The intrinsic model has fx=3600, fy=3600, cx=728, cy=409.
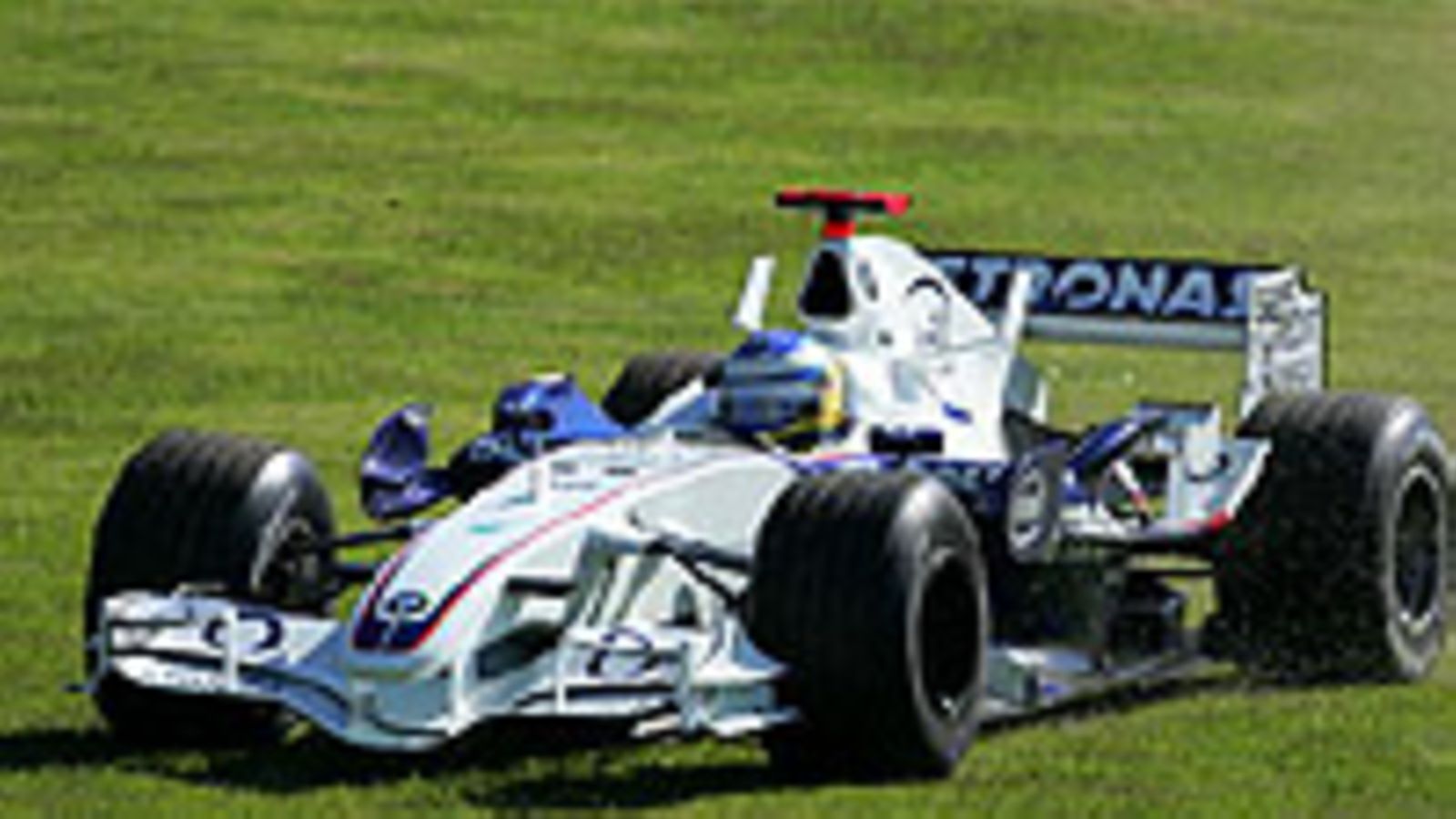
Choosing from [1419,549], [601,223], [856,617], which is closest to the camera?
[856,617]

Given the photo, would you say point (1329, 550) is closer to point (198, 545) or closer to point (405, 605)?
point (405, 605)

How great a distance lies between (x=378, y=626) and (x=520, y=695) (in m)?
0.50

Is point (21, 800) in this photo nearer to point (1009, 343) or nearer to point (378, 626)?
point (378, 626)

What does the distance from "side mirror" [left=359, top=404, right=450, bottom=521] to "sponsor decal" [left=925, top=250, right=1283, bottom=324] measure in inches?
134

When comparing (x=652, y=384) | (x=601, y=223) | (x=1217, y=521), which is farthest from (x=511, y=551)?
(x=601, y=223)

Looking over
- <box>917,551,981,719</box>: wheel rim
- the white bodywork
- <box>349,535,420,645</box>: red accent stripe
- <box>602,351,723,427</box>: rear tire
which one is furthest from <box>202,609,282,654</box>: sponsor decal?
<box>602,351,723,427</box>: rear tire

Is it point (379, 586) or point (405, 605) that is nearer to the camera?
point (405, 605)

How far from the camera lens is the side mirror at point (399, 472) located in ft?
43.5

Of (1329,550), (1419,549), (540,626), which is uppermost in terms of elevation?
(540,626)

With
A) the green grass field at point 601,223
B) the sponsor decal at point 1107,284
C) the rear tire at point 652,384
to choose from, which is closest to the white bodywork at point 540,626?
the green grass field at point 601,223

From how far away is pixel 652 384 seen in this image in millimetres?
15953

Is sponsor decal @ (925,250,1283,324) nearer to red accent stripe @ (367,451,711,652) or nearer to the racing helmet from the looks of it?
the racing helmet

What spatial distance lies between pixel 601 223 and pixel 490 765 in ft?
70.5

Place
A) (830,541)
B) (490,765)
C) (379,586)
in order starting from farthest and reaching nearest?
(490,765) → (379,586) → (830,541)
